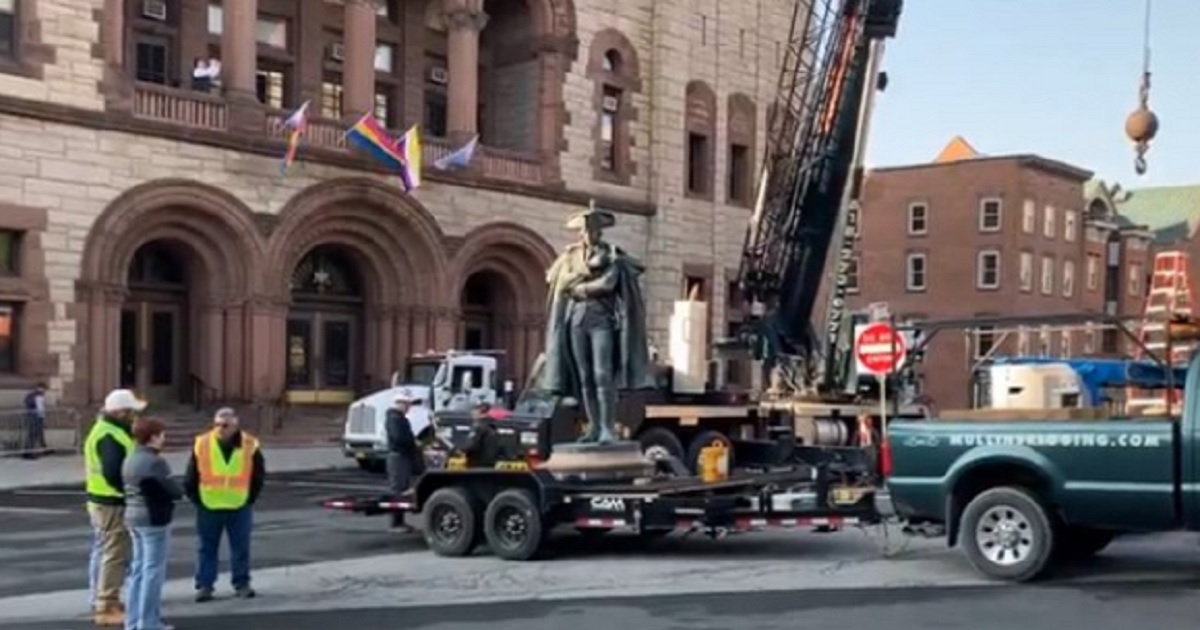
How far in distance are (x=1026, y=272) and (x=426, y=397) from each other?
45.4 meters

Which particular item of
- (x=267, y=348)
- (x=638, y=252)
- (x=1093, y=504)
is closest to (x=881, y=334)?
(x=1093, y=504)

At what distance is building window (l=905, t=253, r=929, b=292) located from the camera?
6712cm

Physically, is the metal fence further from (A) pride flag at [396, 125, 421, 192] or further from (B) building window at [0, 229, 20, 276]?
(A) pride flag at [396, 125, 421, 192]

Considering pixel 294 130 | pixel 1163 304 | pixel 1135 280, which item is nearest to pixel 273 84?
pixel 294 130

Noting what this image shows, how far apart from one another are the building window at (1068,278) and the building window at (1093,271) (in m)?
1.88

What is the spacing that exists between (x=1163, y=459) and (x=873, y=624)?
321 cm

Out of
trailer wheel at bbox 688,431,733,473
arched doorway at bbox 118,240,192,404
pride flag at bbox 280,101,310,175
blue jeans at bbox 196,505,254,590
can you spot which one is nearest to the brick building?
pride flag at bbox 280,101,310,175

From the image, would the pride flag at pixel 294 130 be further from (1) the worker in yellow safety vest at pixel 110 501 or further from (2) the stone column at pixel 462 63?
(1) the worker in yellow safety vest at pixel 110 501

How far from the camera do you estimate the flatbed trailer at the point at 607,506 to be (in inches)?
523

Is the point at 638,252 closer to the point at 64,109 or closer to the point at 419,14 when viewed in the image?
the point at 419,14

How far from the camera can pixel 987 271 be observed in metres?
65.4

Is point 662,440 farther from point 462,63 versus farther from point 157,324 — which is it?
point 462,63

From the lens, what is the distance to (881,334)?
22125 millimetres

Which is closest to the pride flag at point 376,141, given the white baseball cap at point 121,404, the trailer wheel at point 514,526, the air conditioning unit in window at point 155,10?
the air conditioning unit in window at point 155,10
